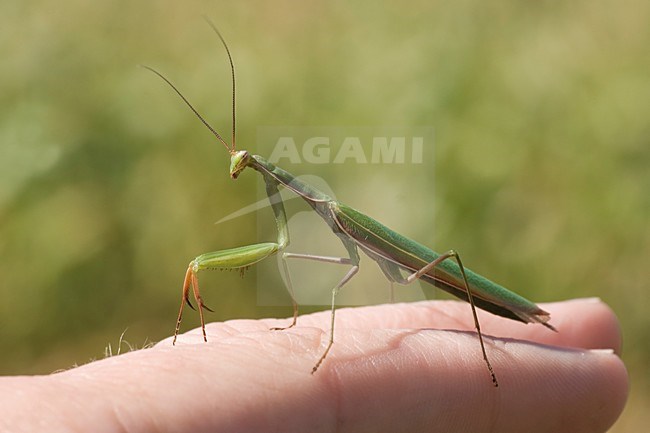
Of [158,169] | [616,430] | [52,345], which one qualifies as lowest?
[616,430]

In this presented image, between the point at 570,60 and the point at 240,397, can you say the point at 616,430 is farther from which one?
the point at 240,397

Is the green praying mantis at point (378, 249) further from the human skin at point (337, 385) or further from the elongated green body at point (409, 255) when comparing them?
the human skin at point (337, 385)

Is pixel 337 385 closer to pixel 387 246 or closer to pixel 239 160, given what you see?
pixel 387 246

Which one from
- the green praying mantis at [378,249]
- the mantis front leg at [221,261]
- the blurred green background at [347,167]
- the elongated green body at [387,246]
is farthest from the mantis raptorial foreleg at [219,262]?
the blurred green background at [347,167]

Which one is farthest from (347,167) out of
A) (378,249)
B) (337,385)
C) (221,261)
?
(337,385)

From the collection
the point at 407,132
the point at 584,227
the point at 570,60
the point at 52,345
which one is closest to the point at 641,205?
the point at 584,227

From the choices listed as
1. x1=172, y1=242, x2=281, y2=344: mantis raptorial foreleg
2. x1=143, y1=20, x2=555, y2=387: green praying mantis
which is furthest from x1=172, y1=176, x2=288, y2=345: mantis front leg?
x1=143, y1=20, x2=555, y2=387: green praying mantis

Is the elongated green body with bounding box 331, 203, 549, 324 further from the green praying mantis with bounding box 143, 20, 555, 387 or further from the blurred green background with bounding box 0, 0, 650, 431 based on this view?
the blurred green background with bounding box 0, 0, 650, 431
